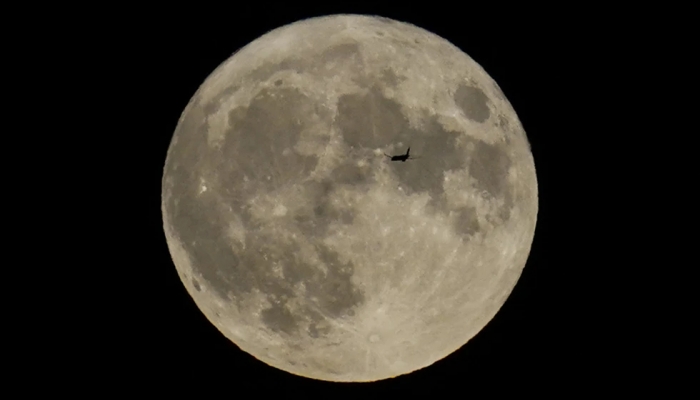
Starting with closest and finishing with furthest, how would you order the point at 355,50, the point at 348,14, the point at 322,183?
the point at 322,183
the point at 355,50
the point at 348,14

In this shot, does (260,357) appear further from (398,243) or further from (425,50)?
(425,50)

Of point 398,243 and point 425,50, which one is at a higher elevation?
point 425,50

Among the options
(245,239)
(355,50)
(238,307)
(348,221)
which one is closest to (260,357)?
(238,307)

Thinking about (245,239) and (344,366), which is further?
(344,366)

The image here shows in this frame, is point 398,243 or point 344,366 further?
point 344,366

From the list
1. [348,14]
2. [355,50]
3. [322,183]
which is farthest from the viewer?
[348,14]

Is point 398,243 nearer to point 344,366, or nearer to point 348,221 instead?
point 348,221

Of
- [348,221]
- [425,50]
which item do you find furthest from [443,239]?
[425,50]

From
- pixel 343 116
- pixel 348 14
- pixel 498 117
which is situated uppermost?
pixel 348 14

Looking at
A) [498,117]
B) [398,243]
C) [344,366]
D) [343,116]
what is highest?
[498,117]
